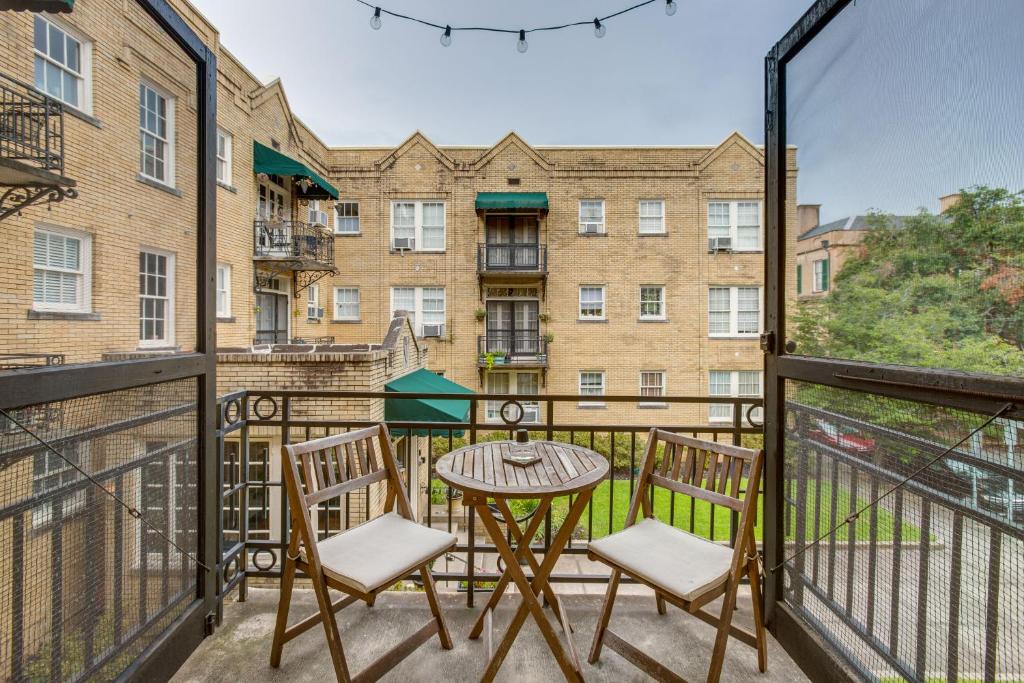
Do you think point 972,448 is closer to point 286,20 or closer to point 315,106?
point 286,20

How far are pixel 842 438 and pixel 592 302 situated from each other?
11413mm

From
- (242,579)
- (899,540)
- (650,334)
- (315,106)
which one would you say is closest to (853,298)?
(899,540)

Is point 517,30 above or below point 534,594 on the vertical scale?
above

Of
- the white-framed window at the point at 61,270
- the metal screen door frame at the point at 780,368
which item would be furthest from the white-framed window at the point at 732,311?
the white-framed window at the point at 61,270

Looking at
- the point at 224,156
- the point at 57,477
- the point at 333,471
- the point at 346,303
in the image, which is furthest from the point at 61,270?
the point at 346,303

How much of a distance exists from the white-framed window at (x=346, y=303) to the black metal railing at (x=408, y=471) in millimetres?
4978

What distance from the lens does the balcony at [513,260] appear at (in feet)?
41.3

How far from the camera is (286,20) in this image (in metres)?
4.20

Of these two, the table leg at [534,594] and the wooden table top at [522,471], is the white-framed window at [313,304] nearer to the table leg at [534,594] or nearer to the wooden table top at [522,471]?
the wooden table top at [522,471]

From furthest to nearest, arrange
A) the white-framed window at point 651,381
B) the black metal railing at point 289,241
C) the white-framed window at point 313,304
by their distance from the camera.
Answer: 1. the white-framed window at point 651,381
2. the white-framed window at point 313,304
3. the black metal railing at point 289,241

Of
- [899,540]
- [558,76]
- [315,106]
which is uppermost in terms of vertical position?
[315,106]

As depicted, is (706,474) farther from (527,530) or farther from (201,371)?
(201,371)

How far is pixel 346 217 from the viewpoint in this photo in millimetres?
13281

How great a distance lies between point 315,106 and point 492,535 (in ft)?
43.7
